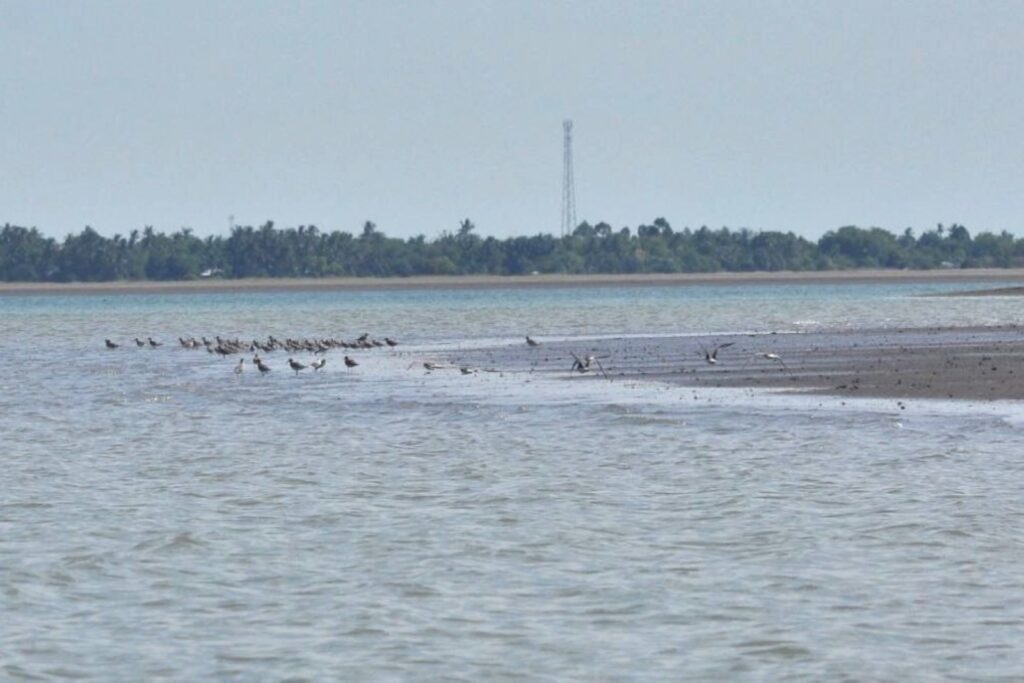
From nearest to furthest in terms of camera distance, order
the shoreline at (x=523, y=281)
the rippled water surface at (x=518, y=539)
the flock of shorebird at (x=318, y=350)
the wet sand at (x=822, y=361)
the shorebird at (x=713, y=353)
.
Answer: the rippled water surface at (x=518, y=539)
the wet sand at (x=822, y=361)
the flock of shorebird at (x=318, y=350)
the shorebird at (x=713, y=353)
the shoreline at (x=523, y=281)

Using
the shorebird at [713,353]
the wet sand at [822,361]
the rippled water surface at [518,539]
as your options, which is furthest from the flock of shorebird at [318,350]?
the rippled water surface at [518,539]

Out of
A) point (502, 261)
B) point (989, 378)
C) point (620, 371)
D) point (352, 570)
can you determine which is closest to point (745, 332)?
point (620, 371)

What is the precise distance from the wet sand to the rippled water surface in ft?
6.79

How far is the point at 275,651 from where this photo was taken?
12.3m

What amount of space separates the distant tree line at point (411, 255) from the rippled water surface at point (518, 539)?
153954mm

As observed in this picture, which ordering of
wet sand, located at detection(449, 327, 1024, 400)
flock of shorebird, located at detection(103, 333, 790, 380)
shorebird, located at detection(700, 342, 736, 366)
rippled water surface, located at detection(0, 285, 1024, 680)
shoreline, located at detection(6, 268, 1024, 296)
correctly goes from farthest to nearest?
shoreline, located at detection(6, 268, 1024, 296), shorebird, located at detection(700, 342, 736, 366), flock of shorebird, located at detection(103, 333, 790, 380), wet sand, located at detection(449, 327, 1024, 400), rippled water surface, located at detection(0, 285, 1024, 680)

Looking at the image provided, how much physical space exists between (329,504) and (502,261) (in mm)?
165704

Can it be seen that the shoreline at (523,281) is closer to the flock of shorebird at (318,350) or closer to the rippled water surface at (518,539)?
the flock of shorebird at (318,350)

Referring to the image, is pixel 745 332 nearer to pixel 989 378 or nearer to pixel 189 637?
pixel 989 378

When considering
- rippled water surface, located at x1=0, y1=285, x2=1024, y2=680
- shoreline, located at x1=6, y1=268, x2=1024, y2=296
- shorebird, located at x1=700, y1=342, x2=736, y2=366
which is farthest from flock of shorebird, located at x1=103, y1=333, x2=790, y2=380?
shoreline, located at x1=6, y1=268, x2=1024, y2=296

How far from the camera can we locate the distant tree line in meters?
183

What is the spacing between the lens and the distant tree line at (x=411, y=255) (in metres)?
183

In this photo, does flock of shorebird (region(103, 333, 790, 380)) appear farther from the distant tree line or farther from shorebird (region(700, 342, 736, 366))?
the distant tree line

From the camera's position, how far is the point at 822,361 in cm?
3712
